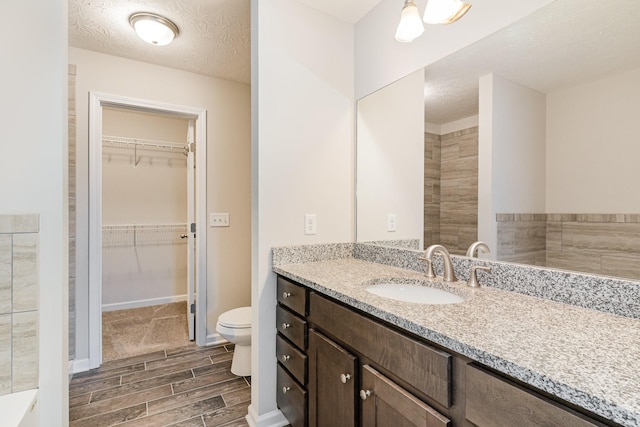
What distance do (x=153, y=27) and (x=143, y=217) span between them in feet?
8.13

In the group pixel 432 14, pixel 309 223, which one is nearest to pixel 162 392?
pixel 309 223

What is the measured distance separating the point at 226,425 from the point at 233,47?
2489 millimetres

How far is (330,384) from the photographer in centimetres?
122

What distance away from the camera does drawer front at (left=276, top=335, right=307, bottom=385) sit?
142 centimetres

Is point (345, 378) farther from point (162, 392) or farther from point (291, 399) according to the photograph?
point (162, 392)

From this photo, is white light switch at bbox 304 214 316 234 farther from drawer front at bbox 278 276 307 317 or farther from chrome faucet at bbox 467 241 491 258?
chrome faucet at bbox 467 241 491 258

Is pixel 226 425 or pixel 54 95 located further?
pixel 226 425

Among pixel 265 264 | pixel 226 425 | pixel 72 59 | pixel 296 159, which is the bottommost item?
pixel 226 425

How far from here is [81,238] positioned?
227cm

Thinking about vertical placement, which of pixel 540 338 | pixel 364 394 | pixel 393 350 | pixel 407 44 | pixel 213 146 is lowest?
pixel 364 394

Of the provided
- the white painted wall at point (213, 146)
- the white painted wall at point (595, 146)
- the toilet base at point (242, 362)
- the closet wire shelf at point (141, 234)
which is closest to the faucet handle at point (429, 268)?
the white painted wall at point (595, 146)

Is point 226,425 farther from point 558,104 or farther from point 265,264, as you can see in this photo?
point 558,104

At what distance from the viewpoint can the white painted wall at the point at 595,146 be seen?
93 cm

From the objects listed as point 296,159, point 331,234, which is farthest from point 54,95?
point 331,234
